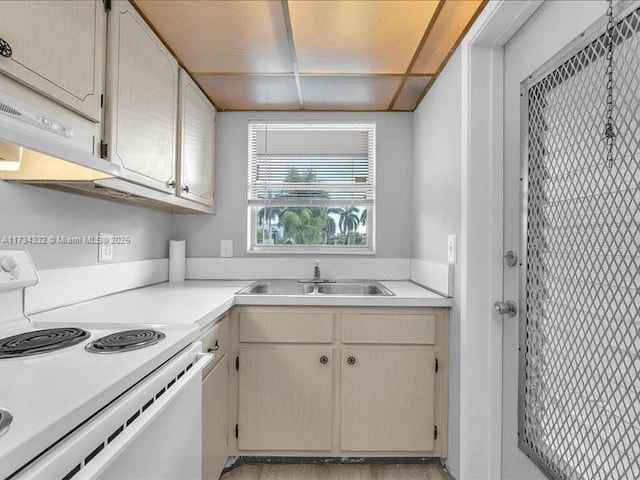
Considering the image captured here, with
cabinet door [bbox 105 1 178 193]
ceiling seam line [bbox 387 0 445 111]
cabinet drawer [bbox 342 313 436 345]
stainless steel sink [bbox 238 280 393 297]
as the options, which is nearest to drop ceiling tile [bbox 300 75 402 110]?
ceiling seam line [bbox 387 0 445 111]

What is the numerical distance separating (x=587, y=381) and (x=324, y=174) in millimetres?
1979

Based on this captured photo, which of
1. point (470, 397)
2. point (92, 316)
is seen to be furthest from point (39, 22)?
point (470, 397)

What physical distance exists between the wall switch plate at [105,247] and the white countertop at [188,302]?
19cm

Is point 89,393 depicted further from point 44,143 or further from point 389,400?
point 389,400

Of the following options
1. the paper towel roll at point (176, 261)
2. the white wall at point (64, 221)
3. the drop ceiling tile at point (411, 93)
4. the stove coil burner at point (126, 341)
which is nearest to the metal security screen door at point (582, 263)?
the drop ceiling tile at point (411, 93)

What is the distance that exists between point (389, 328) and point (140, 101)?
1.56 metres

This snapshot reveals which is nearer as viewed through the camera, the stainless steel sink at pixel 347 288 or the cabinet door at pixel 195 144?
the cabinet door at pixel 195 144

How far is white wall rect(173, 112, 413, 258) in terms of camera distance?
8.26 ft

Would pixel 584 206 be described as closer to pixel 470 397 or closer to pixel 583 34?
pixel 583 34

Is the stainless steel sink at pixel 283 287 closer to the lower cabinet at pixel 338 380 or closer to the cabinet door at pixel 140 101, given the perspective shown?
the lower cabinet at pixel 338 380

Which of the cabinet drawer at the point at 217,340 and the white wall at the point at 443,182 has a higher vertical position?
the white wall at the point at 443,182

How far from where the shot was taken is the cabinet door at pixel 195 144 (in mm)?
1876

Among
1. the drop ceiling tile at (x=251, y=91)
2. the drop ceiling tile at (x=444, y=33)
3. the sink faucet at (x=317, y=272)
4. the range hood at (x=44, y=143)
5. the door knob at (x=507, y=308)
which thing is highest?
the drop ceiling tile at (x=444, y=33)

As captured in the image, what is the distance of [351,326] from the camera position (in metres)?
1.83
